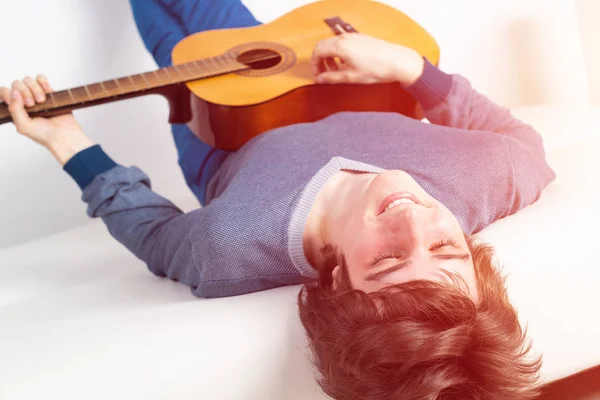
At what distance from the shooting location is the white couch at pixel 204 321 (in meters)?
0.63

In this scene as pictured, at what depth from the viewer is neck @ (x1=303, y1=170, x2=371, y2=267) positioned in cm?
75

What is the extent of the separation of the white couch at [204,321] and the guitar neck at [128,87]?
28 centimetres

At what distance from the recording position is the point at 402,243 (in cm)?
64

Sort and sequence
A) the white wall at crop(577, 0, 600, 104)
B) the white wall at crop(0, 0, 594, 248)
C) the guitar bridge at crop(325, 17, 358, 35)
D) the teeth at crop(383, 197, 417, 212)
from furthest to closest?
1. the white wall at crop(577, 0, 600, 104)
2. the white wall at crop(0, 0, 594, 248)
3. the guitar bridge at crop(325, 17, 358, 35)
4. the teeth at crop(383, 197, 417, 212)

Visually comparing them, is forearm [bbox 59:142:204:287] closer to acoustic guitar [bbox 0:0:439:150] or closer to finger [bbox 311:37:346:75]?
acoustic guitar [bbox 0:0:439:150]

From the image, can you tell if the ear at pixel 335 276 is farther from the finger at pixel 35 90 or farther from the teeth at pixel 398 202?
the finger at pixel 35 90

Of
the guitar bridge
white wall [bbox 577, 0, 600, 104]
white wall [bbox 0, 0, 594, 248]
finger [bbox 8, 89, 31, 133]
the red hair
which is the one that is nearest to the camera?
the red hair

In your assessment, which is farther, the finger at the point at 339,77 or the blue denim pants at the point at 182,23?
the blue denim pants at the point at 182,23

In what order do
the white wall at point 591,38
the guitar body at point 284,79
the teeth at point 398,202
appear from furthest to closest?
the white wall at point 591,38
the guitar body at point 284,79
the teeth at point 398,202

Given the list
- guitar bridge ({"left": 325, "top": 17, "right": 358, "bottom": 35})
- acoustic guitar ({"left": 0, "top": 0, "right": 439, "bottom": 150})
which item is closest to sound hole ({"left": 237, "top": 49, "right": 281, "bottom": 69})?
acoustic guitar ({"left": 0, "top": 0, "right": 439, "bottom": 150})

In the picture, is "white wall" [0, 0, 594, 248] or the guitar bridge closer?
the guitar bridge

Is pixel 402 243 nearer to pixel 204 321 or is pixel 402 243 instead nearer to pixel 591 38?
pixel 204 321

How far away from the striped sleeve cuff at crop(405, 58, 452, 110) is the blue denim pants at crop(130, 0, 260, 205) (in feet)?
1.27

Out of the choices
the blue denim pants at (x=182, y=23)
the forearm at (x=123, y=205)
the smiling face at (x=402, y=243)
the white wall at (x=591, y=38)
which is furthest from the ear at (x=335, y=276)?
the white wall at (x=591, y=38)
